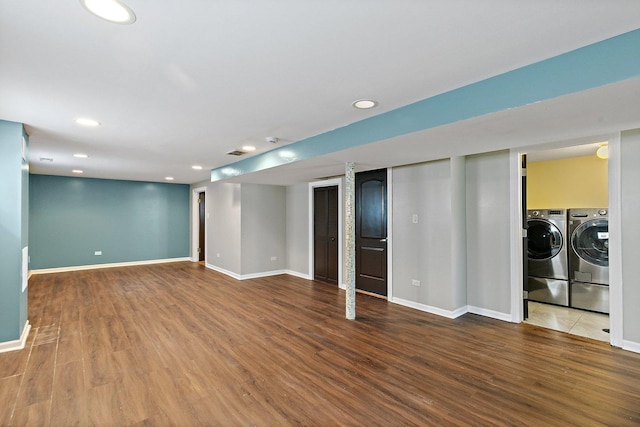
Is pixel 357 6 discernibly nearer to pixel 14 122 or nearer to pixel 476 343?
pixel 476 343

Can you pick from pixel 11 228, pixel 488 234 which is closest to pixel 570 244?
pixel 488 234

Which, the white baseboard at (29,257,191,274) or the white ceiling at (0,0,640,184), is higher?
the white ceiling at (0,0,640,184)

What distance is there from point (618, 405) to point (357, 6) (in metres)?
3.13

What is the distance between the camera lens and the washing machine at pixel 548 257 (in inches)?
175

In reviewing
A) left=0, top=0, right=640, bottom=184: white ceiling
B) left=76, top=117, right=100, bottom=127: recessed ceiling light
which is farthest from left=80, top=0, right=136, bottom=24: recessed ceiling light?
left=76, top=117, right=100, bottom=127: recessed ceiling light

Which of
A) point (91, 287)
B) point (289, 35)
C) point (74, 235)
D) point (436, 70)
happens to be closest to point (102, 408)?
point (289, 35)

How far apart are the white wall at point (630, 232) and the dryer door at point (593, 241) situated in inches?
52.6

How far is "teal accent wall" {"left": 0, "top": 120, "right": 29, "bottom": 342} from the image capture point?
305 cm

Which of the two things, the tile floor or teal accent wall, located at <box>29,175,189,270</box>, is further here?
teal accent wall, located at <box>29,175,189,270</box>

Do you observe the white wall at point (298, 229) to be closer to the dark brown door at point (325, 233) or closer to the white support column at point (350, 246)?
the dark brown door at point (325, 233)

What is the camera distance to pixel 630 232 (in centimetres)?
295

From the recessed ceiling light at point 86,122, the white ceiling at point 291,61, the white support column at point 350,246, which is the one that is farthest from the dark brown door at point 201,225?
the white support column at point 350,246

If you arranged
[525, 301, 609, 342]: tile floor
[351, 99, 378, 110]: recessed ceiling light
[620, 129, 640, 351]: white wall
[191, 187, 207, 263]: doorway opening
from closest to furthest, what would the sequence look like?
[351, 99, 378, 110]: recessed ceiling light
[620, 129, 640, 351]: white wall
[525, 301, 609, 342]: tile floor
[191, 187, 207, 263]: doorway opening

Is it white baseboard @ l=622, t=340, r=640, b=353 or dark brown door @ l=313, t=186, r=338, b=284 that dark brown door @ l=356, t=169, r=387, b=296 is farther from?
white baseboard @ l=622, t=340, r=640, b=353
